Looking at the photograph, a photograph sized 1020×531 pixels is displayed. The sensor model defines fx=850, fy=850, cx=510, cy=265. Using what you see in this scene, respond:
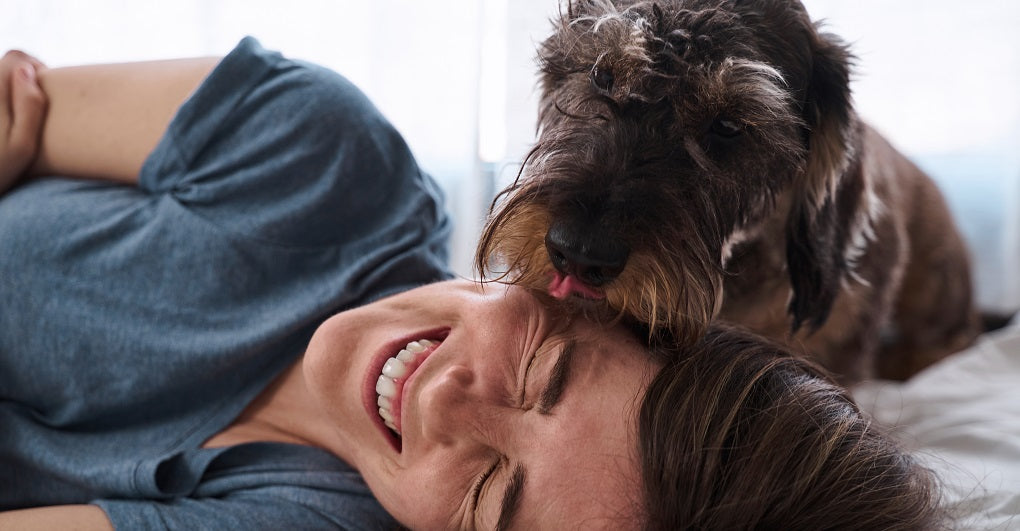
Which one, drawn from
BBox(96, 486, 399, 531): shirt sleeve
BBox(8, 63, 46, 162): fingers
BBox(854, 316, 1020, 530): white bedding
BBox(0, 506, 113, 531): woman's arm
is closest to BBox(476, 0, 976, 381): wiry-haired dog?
BBox(854, 316, 1020, 530): white bedding

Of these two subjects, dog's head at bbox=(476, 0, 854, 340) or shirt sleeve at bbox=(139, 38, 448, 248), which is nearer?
dog's head at bbox=(476, 0, 854, 340)

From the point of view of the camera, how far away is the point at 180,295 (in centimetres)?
150

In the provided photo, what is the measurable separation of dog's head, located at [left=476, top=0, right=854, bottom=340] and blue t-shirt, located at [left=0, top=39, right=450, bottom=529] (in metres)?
0.35

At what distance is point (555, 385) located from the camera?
1.15 m

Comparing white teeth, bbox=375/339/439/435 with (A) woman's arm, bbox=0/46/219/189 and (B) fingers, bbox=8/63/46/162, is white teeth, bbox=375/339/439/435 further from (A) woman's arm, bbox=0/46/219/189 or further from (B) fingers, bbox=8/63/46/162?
(B) fingers, bbox=8/63/46/162

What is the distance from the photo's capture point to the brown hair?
3.57 ft

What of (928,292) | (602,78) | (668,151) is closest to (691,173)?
(668,151)

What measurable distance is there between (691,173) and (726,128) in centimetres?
10

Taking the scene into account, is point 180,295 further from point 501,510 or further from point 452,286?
point 501,510

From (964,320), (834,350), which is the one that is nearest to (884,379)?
(964,320)

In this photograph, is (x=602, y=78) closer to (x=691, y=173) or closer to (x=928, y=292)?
(x=691, y=173)

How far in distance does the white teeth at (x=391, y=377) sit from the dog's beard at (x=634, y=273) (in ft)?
0.53

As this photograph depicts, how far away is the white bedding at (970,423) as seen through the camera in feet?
4.61

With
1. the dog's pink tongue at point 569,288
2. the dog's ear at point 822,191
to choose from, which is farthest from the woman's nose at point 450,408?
the dog's ear at point 822,191
